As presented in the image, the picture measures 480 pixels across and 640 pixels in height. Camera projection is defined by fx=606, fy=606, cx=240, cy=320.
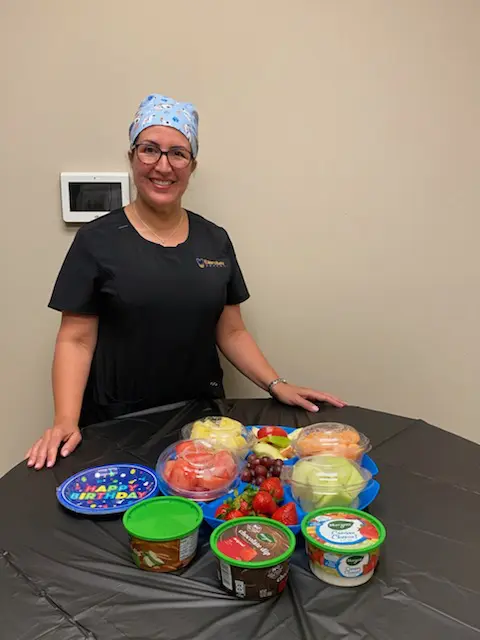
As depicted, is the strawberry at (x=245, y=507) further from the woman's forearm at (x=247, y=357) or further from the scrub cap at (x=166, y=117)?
the scrub cap at (x=166, y=117)

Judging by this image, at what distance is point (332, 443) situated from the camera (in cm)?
127

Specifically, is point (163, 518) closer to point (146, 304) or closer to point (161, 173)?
point (146, 304)

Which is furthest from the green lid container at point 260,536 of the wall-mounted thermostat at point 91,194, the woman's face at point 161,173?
the wall-mounted thermostat at point 91,194

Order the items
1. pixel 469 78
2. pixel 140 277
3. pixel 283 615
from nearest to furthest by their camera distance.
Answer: pixel 283 615 → pixel 140 277 → pixel 469 78

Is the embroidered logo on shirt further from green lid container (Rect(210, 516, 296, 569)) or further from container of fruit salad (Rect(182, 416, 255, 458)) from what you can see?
green lid container (Rect(210, 516, 296, 569))

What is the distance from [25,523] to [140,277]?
2.30 feet

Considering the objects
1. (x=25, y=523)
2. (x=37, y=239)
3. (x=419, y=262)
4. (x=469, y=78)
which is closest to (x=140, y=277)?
(x=37, y=239)

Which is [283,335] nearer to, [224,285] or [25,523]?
[224,285]

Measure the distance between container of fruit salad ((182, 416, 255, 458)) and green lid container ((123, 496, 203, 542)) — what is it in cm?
23

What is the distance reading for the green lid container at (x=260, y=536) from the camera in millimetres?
895

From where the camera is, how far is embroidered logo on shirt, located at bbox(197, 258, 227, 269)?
1.70 metres

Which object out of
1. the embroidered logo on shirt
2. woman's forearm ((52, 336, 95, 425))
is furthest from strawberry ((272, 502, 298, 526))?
the embroidered logo on shirt

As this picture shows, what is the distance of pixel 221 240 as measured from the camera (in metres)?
1.80

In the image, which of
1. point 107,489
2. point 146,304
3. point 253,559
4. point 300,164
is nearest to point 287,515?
point 253,559
